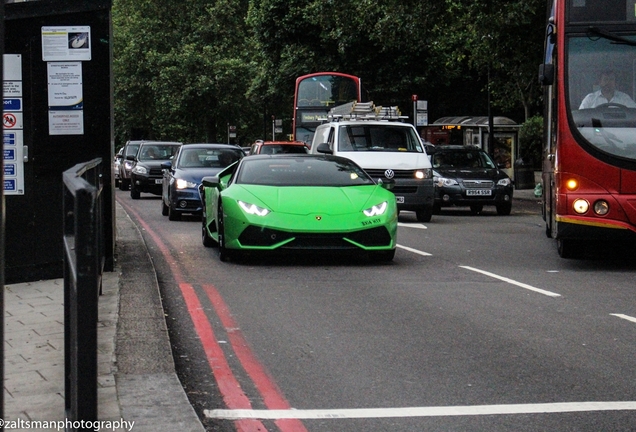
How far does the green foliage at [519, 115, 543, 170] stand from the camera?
41.8 metres

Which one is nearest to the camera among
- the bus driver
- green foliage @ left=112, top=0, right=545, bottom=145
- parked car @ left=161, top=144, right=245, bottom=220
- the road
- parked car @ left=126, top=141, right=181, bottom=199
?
the road

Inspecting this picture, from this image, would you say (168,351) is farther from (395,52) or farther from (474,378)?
(395,52)

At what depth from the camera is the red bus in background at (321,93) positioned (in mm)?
42719

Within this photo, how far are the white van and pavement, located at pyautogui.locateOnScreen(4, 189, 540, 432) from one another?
11931 millimetres

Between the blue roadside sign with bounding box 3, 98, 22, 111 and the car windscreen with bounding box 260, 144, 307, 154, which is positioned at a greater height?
the blue roadside sign with bounding box 3, 98, 22, 111

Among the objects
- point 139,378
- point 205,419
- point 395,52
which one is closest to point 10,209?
point 139,378

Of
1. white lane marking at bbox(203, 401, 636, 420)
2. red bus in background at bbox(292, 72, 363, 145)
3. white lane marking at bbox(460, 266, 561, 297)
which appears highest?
red bus in background at bbox(292, 72, 363, 145)

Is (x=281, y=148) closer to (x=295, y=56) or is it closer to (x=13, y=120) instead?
(x=13, y=120)

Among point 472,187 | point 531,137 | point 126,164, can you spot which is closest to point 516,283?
point 472,187

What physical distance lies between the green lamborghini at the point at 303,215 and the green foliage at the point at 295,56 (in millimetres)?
14818

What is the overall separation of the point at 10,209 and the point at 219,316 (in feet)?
8.99

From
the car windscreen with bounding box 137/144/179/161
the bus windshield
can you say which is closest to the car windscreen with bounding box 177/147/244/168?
the car windscreen with bounding box 137/144/179/161

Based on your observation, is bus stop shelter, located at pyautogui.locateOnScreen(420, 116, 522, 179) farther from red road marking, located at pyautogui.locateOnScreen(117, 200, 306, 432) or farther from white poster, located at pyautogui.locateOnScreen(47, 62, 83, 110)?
red road marking, located at pyautogui.locateOnScreen(117, 200, 306, 432)

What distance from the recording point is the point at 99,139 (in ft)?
36.1
